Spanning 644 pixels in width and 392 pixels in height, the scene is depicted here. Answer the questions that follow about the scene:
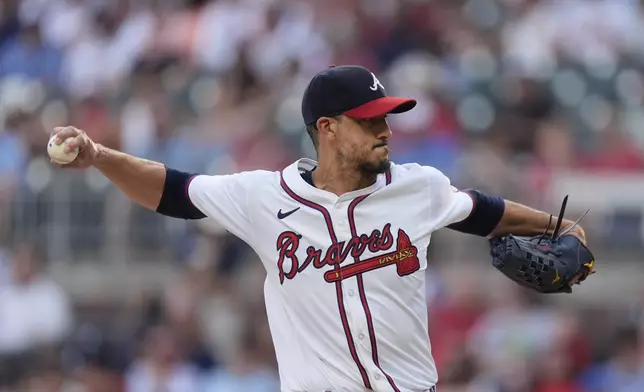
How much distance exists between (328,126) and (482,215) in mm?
670

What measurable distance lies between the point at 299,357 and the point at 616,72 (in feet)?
25.4

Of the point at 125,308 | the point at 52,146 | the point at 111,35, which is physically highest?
the point at 111,35

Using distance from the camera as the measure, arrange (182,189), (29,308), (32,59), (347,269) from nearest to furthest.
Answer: (347,269) → (182,189) → (29,308) → (32,59)

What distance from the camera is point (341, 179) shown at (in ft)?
15.4

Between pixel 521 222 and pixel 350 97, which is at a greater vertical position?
pixel 350 97

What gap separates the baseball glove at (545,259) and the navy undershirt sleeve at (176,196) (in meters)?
1.14

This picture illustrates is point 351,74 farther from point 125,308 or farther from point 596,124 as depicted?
point 596,124

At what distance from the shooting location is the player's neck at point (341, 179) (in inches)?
184

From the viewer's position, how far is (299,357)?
181 inches

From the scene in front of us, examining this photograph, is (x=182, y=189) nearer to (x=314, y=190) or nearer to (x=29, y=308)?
(x=314, y=190)

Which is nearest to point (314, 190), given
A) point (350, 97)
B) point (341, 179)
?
point (341, 179)

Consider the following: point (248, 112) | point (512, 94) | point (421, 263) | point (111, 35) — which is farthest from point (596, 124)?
point (421, 263)

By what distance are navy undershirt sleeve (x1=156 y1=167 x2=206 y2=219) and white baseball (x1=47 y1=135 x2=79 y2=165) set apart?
43 centimetres

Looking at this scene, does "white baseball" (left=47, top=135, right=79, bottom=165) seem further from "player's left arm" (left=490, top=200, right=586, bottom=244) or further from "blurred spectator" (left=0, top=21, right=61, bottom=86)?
"blurred spectator" (left=0, top=21, right=61, bottom=86)
